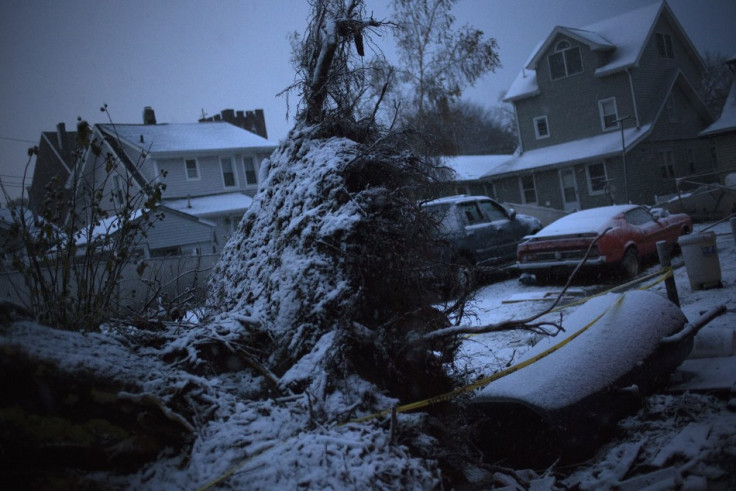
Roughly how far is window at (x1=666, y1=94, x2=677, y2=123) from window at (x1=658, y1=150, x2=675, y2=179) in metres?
1.63

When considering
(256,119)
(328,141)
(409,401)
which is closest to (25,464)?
(409,401)

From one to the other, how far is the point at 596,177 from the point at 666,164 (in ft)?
12.5

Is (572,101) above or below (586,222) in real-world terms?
above

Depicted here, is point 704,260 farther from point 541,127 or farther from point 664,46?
point 664,46

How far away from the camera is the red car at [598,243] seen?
9.13 metres

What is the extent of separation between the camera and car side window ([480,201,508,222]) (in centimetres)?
1150

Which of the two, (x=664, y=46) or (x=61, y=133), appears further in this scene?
(x=61, y=133)

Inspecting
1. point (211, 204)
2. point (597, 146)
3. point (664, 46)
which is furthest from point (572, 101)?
point (211, 204)

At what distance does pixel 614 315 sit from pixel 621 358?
582 millimetres

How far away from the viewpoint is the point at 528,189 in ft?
88.6

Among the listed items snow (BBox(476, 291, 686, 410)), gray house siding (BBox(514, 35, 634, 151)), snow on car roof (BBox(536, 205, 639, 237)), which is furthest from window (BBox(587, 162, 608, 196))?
snow (BBox(476, 291, 686, 410))

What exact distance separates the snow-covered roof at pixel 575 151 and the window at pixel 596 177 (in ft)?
2.87

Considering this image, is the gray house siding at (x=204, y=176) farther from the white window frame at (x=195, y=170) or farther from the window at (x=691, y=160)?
the window at (x=691, y=160)

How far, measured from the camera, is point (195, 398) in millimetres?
2973
